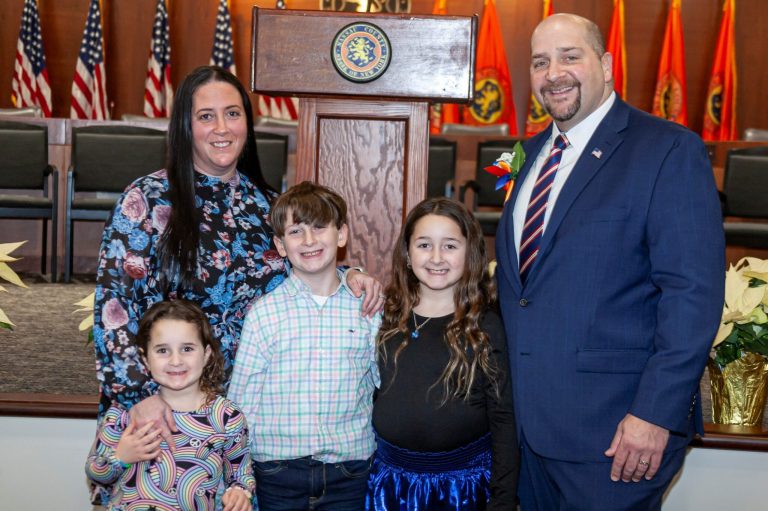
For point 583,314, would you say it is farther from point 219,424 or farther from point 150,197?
point 150,197

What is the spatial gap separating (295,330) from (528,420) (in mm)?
560

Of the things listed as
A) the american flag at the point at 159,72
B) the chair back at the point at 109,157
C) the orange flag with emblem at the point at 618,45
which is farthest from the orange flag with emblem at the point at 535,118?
Answer: the chair back at the point at 109,157

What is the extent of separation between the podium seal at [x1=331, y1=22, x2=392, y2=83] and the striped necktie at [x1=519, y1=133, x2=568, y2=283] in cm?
58

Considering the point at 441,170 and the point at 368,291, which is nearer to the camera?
the point at 368,291

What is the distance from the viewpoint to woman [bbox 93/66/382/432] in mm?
1818

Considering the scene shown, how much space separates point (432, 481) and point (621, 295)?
637 mm

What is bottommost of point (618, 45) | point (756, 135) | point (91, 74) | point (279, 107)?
point (756, 135)

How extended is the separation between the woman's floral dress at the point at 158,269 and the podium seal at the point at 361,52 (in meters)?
0.41

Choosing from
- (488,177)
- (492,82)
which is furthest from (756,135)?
(488,177)

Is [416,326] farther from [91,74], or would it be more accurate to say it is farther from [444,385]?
[91,74]

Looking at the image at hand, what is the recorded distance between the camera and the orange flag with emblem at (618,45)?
27.9 feet

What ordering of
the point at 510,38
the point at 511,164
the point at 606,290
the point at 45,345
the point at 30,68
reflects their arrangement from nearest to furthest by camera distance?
1. the point at 606,290
2. the point at 511,164
3. the point at 45,345
4. the point at 30,68
5. the point at 510,38

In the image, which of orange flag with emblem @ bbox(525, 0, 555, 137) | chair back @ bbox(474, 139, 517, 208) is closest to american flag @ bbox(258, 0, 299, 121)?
orange flag with emblem @ bbox(525, 0, 555, 137)

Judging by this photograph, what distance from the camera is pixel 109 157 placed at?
600 cm
